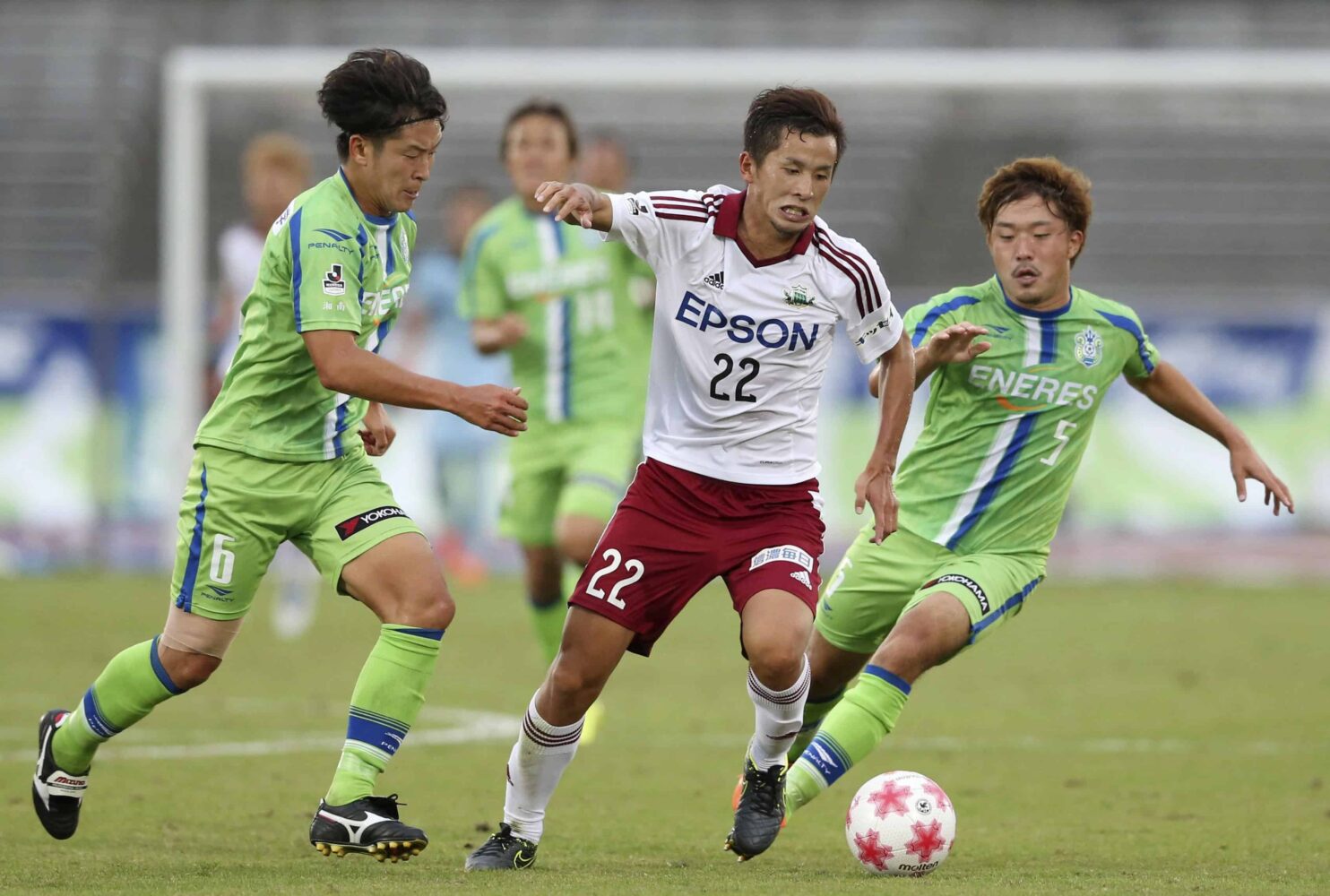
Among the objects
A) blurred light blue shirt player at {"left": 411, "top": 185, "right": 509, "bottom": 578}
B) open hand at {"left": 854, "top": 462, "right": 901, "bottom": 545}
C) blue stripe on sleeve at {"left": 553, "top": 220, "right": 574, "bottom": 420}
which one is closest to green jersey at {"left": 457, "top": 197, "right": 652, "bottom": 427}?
blue stripe on sleeve at {"left": 553, "top": 220, "right": 574, "bottom": 420}

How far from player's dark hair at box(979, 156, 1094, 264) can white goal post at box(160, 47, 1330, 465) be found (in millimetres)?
9391

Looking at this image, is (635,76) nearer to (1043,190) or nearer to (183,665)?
(1043,190)

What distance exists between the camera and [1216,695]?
998 cm

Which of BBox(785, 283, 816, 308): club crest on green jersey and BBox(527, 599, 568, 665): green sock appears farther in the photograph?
BBox(527, 599, 568, 665): green sock

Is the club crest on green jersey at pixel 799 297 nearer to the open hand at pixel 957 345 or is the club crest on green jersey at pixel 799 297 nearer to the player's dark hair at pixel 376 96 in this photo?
the open hand at pixel 957 345

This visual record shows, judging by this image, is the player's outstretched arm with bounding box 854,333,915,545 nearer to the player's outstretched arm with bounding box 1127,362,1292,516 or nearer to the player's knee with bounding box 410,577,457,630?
the player's outstretched arm with bounding box 1127,362,1292,516

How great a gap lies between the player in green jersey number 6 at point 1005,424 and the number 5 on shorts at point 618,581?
38.7 inches

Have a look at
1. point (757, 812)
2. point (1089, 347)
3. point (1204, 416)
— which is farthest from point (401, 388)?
point (1204, 416)

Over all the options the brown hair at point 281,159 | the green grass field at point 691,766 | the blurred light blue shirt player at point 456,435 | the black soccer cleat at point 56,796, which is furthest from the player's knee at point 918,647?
the blurred light blue shirt player at point 456,435

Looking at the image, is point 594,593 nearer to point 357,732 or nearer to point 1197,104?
point 357,732

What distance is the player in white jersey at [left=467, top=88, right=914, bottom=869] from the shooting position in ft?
18.0

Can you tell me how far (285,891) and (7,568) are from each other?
1272 centimetres

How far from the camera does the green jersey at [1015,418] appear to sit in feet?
20.4

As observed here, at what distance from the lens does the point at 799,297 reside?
18.3 feet
